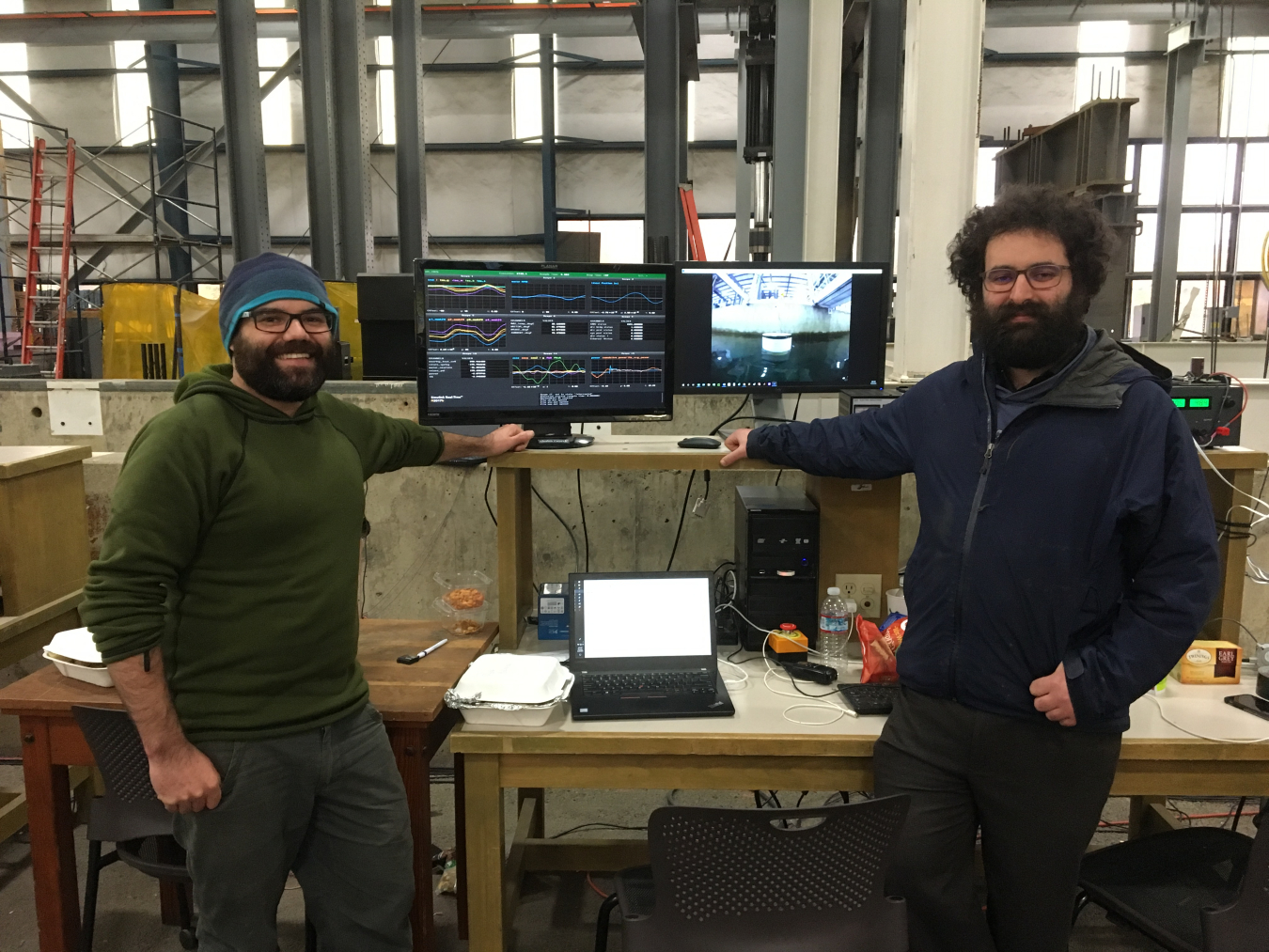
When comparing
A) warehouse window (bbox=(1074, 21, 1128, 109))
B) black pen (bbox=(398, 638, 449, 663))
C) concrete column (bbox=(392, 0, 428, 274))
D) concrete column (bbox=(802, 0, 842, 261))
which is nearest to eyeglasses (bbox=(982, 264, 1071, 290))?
black pen (bbox=(398, 638, 449, 663))

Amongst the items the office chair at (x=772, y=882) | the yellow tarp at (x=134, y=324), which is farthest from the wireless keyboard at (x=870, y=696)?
the yellow tarp at (x=134, y=324)

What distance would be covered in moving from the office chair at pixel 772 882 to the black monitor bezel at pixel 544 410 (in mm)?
1044

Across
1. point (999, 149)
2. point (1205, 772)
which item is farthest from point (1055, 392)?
point (999, 149)

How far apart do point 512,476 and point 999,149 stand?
9.01m

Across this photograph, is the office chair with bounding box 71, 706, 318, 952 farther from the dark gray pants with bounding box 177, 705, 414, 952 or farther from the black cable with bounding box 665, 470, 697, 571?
the black cable with bounding box 665, 470, 697, 571

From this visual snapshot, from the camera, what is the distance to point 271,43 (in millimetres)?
10508

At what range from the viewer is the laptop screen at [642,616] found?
6.59 ft

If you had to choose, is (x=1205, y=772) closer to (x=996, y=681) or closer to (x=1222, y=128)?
(x=996, y=681)

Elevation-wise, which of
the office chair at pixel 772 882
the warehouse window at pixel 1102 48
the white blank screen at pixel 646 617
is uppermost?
the warehouse window at pixel 1102 48

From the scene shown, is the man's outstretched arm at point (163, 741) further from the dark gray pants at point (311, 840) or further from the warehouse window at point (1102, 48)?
the warehouse window at point (1102, 48)

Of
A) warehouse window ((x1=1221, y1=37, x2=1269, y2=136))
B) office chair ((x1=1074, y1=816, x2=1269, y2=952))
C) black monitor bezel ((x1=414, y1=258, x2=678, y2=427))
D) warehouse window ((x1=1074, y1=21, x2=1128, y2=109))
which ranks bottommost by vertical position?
office chair ((x1=1074, y1=816, x2=1269, y2=952))

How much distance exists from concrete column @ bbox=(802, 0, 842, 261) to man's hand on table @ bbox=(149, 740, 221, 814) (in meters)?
3.35

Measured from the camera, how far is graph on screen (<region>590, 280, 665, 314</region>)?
205cm

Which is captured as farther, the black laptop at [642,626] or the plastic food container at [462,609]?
the plastic food container at [462,609]
